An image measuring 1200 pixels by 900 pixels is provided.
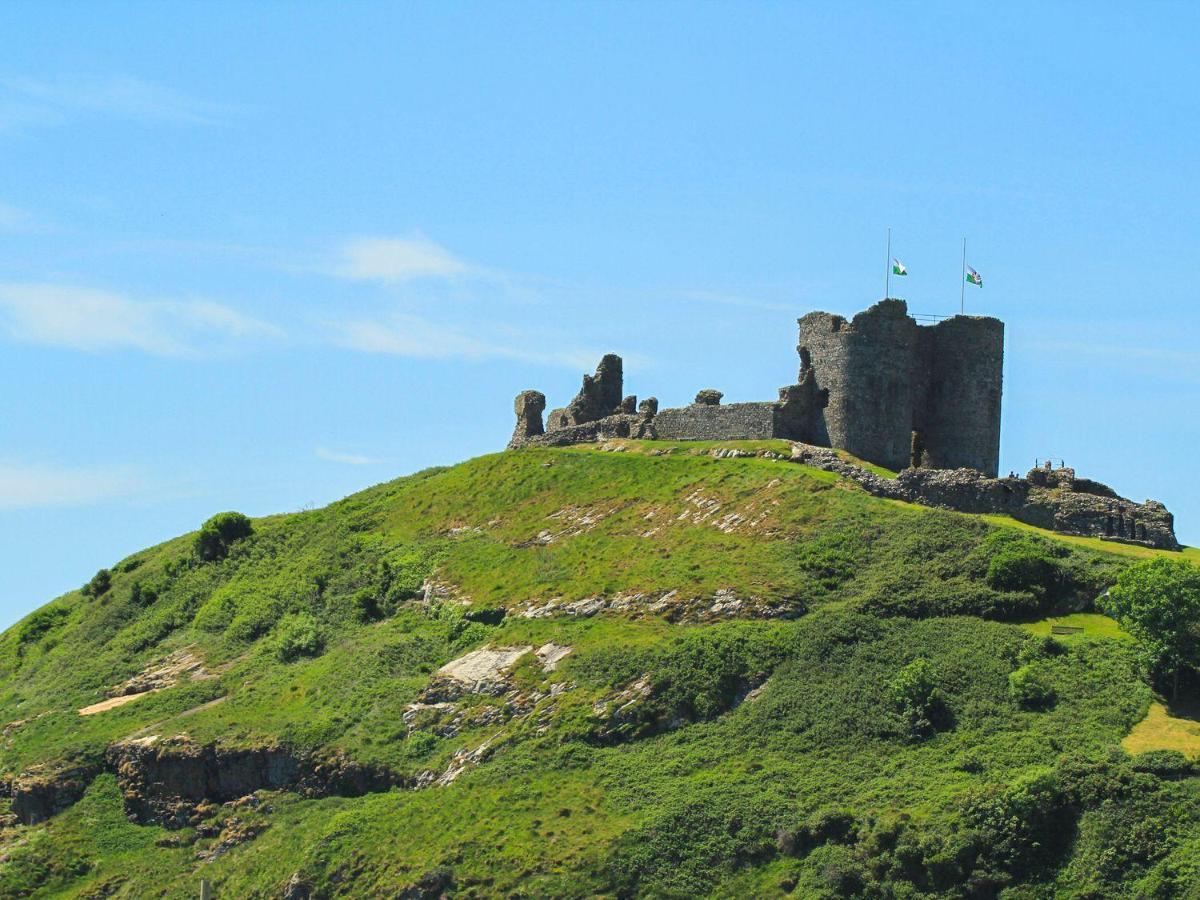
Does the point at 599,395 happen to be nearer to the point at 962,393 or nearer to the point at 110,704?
the point at 962,393

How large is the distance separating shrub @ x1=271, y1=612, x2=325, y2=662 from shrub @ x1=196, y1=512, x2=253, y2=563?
14230 millimetres

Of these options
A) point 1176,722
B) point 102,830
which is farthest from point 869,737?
point 102,830

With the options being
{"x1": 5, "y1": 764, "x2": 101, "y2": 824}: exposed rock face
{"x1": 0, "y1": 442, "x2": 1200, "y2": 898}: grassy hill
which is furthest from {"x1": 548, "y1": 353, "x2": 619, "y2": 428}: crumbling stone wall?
{"x1": 5, "y1": 764, "x2": 101, "y2": 824}: exposed rock face

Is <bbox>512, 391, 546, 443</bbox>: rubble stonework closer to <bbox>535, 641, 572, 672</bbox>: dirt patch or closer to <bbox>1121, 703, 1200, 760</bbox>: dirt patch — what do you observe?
<bbox>535, 641, 572, 672</bbox>: dirt patch

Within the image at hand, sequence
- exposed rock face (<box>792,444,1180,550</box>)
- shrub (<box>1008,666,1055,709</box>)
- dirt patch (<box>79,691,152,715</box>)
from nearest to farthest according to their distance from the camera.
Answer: shrub (<box>1008,666,1055,709</box>), exposed rock face (<box>792,444,1180,550</box>), dirt patch (<box>79,691,152,715</box>)

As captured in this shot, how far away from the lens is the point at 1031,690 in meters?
70.1

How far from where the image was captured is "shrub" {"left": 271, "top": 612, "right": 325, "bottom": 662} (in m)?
92.5

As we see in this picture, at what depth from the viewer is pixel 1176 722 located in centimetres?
6725

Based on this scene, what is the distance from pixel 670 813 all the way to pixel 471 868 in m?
6.54

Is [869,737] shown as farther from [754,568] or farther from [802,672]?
[754,568]

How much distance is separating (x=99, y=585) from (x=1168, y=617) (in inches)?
2454

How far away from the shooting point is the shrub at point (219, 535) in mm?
108562

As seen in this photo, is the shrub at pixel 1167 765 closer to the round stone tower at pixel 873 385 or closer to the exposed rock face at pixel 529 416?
the round stone tower at pixel 873 385

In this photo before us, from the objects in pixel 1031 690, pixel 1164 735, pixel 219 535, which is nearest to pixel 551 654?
pixel 1031 690
